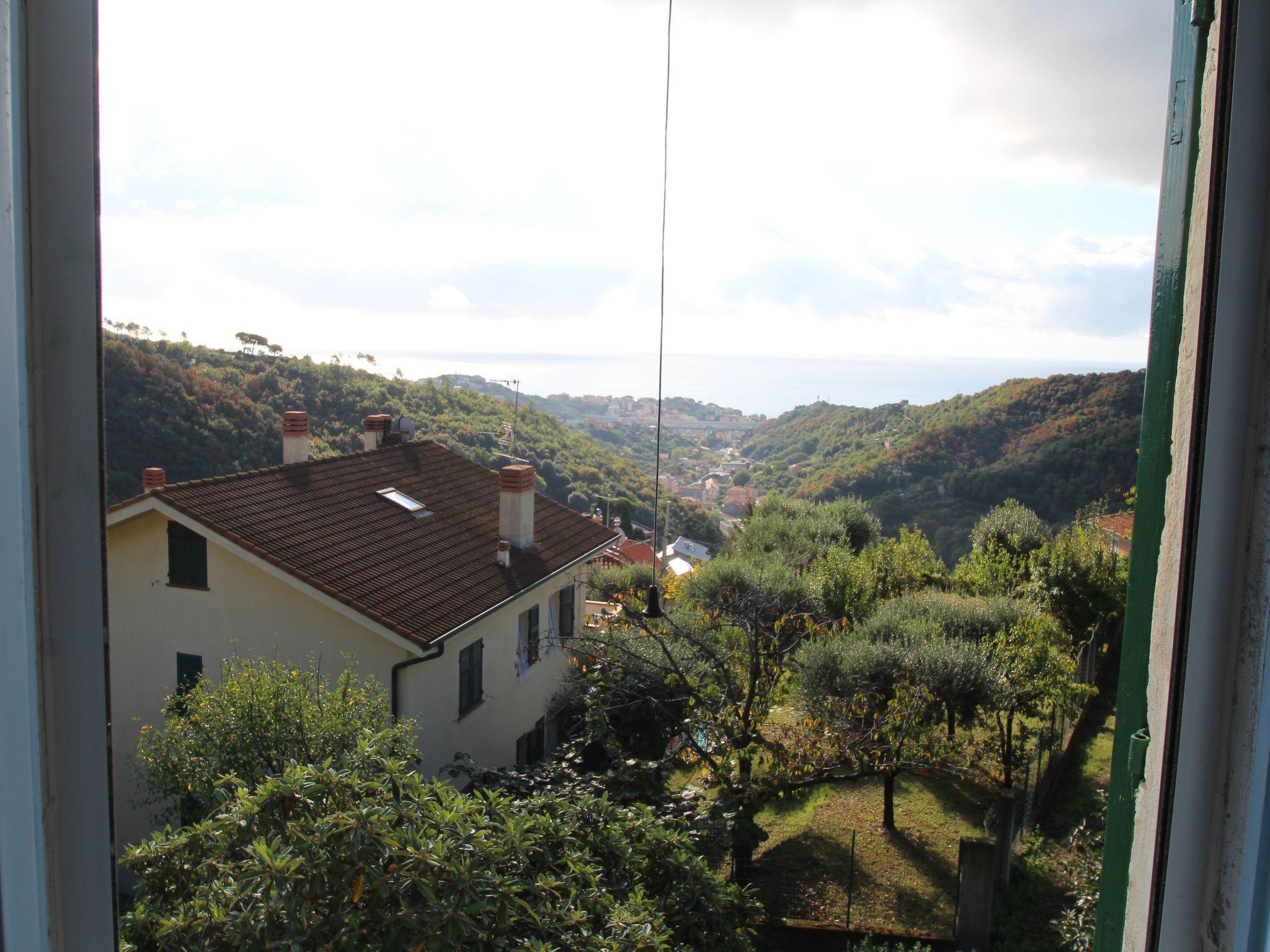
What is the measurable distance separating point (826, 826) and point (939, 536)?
13.5 metres

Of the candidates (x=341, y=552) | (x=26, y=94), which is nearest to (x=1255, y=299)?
(x=26, y=94)

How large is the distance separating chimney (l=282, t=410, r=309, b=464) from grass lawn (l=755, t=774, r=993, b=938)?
281 inches

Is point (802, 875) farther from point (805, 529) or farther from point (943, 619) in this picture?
point (805, 529)

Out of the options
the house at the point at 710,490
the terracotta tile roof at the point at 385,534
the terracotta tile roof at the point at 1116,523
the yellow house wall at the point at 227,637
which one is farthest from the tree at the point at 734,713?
the house at the point at 710,490

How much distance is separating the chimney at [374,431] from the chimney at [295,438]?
4.70ft

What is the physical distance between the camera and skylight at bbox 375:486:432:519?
10.7m

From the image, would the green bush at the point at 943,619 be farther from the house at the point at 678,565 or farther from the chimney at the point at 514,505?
the house at the point at 678,565

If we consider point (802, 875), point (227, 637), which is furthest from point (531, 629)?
point (802, 875)

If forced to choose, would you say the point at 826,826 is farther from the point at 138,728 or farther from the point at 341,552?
the point at 138,728

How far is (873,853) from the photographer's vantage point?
7680 millimetres

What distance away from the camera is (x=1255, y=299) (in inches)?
31.9

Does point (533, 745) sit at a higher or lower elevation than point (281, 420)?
lower

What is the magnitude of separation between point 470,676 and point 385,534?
6.56 ft

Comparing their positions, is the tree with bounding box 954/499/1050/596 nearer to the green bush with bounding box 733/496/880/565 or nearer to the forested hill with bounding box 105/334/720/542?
the green bush with bounding box 733/496/880/565
